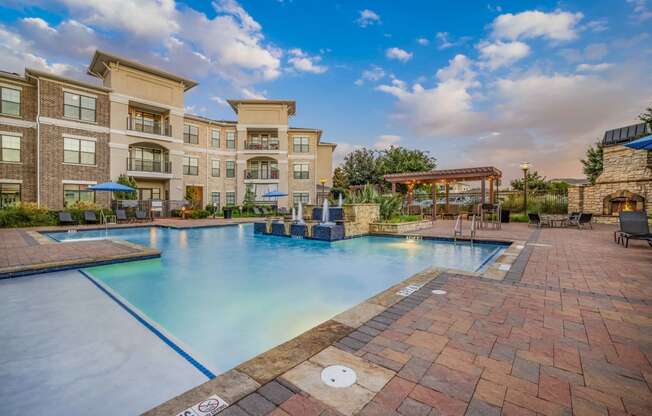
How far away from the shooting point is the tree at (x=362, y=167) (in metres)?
28.0

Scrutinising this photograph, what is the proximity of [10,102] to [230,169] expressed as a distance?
1354cm

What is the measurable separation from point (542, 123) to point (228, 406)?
22154 mm

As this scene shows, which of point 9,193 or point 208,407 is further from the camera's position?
point 9,193

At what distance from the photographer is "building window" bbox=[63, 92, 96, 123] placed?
1647 centimetres

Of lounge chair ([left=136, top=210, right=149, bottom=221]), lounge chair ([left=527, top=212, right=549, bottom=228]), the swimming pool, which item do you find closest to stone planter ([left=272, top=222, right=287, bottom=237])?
the swimming pool

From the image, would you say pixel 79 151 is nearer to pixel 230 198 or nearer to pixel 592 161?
pixel 230 198

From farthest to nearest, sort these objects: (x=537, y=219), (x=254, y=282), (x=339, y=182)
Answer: (x=339, y=182) < (x=537, y=219) < (x=254, y=282)

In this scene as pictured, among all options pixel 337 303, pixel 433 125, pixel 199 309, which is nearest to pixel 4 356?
pixel 199 309

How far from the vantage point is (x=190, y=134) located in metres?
23.1

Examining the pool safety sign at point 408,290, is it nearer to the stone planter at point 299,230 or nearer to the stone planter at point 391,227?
the stone planter at point 299,230

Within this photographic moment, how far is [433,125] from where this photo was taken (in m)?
22.8

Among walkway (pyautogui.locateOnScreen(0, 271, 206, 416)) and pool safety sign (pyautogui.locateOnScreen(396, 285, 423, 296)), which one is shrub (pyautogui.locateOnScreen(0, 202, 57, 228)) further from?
pool safety sign (pyautogui.locateOnScreen(396, 285, 423, 296))

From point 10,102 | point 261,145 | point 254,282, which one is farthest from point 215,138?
point 254,282

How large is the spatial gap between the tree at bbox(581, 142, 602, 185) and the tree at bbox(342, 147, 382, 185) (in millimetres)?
17612
